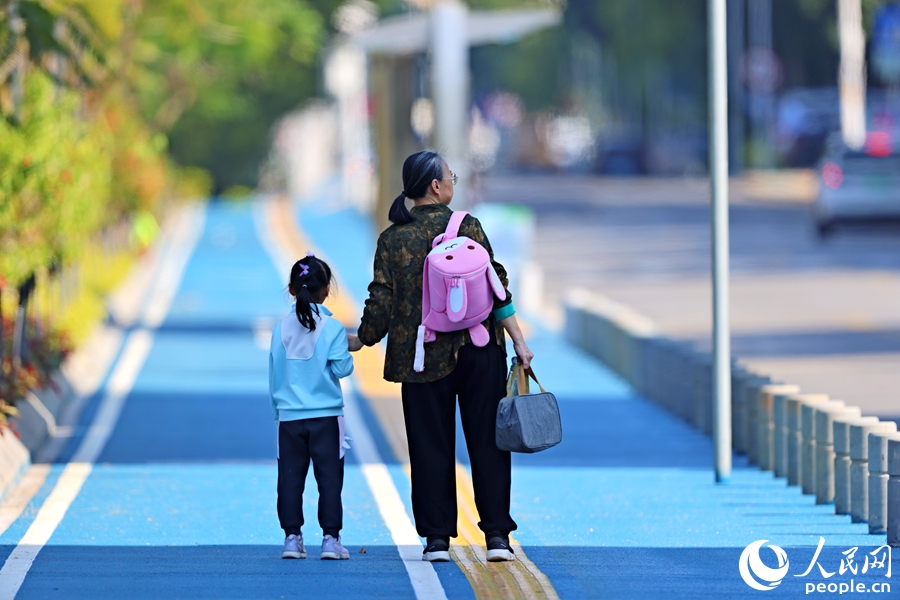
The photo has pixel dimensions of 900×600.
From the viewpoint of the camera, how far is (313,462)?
8258 mm

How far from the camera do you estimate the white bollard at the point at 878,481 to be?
9.05 m

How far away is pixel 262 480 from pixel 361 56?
44.1m

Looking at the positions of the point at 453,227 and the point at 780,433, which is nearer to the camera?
the point at 453,227

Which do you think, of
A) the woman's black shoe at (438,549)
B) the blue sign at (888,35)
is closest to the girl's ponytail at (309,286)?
the woman's black shoe at (438,549)

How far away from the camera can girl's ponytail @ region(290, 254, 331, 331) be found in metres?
8.16

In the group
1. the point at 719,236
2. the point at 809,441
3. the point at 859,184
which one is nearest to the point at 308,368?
the point at 809,441

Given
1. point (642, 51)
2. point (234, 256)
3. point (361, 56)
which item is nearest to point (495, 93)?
point (642, 51)

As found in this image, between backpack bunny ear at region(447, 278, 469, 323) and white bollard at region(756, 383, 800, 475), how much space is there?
441 cm

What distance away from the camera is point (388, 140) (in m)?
24.2

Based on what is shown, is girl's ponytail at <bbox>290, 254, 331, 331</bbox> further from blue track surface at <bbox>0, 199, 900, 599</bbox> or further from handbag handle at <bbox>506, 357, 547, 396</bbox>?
blue track surface at <bbox>0, 199, 900, 599</bbox>

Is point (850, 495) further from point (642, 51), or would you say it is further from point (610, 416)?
point (642, 51)

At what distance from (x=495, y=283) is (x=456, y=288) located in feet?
0.70

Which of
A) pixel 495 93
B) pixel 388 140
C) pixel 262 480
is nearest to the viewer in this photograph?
pixel 262 480

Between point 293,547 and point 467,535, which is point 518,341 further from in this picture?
point 467,535
